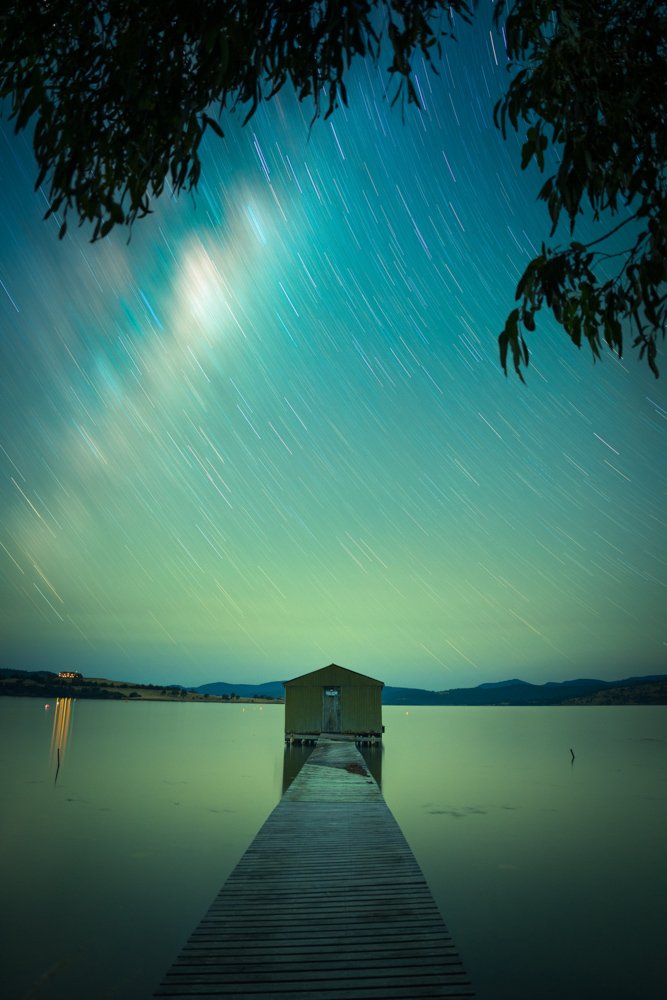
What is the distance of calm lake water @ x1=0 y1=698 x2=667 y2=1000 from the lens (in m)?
12.5

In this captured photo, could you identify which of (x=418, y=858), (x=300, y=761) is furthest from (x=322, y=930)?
(x=300, y=761)

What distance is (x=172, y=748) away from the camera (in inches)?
2628

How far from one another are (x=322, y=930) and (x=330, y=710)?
3876cm

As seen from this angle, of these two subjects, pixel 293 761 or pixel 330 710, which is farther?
pixel 293 761

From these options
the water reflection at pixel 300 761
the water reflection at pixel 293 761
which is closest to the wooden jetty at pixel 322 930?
the water reflection at pixel 293 761

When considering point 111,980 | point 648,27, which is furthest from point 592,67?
point 111,980

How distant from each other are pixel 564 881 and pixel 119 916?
12.8 m

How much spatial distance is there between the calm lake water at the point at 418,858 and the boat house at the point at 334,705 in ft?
11.3

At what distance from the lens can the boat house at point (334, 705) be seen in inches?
1758

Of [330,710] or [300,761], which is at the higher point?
[330,710]

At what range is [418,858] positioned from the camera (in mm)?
21359

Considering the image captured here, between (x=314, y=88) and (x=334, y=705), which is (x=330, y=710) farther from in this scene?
(x=314, y=88)

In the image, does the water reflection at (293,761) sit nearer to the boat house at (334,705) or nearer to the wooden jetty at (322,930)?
the boat house at (334,705)

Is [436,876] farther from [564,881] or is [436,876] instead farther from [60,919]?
[60,919]
